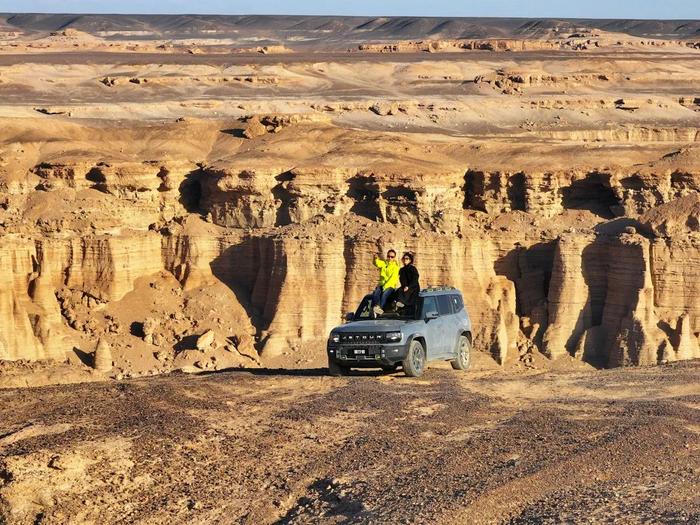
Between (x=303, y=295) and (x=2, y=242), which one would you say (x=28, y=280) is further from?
(x=303, y=295)

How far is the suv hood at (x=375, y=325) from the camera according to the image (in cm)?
2660

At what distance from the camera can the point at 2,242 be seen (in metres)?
46.8

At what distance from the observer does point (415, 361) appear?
88.3 feet

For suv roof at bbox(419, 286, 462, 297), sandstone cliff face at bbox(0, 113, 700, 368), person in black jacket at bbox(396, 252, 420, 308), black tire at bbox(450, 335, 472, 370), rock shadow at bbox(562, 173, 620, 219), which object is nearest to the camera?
person in black jacket at bbox(396, 252, 420, 308)

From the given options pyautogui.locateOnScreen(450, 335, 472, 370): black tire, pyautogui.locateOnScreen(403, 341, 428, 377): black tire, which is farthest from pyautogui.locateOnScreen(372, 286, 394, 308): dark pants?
pyautogui.locateOnScreen(450, 335, 472, 370): black tire

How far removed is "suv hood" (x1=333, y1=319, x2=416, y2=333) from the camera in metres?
26.6

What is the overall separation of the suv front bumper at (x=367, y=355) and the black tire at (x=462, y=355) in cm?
275

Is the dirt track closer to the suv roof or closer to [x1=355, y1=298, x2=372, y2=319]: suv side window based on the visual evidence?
[x1=355, y1=298, x2=372, y2=319]: suv side window

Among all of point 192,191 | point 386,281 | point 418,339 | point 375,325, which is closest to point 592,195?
point 192,191

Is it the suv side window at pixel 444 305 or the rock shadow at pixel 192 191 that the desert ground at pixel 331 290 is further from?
the suv side window at pixel 444 305

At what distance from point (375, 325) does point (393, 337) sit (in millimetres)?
592

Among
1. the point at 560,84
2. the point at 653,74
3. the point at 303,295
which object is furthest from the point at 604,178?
the point at 653,74

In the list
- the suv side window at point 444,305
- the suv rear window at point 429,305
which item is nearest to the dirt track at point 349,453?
the suv rear window at point 429,305

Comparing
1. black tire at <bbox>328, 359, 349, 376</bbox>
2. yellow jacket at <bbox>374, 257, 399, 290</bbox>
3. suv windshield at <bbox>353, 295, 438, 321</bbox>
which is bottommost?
black tire at <bbox>328, 359, 349, 376</bbox>
